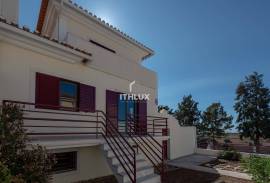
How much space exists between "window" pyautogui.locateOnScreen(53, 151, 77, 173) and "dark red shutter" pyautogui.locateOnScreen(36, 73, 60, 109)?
2426 millimetres

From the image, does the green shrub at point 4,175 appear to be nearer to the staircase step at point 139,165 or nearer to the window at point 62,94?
the window at point 62,94

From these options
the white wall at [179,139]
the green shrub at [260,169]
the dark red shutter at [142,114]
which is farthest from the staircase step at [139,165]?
the white wall at [179,139]

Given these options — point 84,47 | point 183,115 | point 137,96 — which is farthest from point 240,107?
point 84,47

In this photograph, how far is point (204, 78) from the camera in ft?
82.9

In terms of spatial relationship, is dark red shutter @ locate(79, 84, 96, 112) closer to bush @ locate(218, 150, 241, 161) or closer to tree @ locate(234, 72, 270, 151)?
bush @ locate(218, 150, 241, 161)

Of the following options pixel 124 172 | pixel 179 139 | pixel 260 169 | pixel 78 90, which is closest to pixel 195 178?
pixel 260 169

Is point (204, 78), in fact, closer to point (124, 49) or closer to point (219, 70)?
point (219, 70)

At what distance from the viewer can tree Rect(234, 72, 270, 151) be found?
29828mm

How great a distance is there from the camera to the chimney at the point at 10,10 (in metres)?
11.0

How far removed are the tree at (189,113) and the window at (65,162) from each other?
28434 mm

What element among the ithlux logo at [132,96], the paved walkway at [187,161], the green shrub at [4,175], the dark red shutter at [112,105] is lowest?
the paved walkway at [187,161]

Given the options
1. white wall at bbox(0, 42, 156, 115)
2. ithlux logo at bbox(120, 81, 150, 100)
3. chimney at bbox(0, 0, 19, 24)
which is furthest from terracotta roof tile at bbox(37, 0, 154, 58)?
ithlux logo at bbox(120, 81, 150, 100)

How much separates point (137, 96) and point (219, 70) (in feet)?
44.2

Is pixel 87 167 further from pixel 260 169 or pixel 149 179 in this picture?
pixel 260 169
